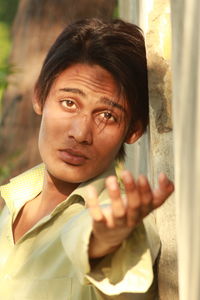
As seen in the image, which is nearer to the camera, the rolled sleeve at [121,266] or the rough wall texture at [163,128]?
the rolled sleeve at [121,266]

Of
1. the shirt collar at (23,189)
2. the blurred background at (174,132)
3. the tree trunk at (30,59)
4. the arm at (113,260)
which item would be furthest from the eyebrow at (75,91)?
the tree trunk at (30,59)

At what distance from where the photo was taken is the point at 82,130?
2.72 m

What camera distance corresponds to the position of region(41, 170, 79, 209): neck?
9.95 feet

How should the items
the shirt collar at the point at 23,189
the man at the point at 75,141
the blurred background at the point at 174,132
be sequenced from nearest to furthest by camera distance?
1. the blurred background at the point at 174,132
2. the man at the point at 75,141
3. the shirt collar at the point at 23,189

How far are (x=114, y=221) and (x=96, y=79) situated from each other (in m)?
0.93

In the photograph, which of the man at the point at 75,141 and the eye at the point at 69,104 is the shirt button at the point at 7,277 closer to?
the man at the point at 75,141

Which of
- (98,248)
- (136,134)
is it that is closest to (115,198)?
(98,248)

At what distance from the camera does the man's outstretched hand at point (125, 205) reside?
1.89 metres

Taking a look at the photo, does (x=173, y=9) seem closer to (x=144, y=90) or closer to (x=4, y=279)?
(x=144, y=90)

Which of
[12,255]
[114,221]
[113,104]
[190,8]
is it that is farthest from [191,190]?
[12,255]

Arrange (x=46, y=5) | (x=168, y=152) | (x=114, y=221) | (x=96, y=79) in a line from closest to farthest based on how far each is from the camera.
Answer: (x=114, y=221) < (x=168, y=152) < (x=96, y=79) < (x=46, y=5)

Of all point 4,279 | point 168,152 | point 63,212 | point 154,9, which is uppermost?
point 154,9

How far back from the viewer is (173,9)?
2.21 m

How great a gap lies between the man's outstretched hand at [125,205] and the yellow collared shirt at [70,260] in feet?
0.28
